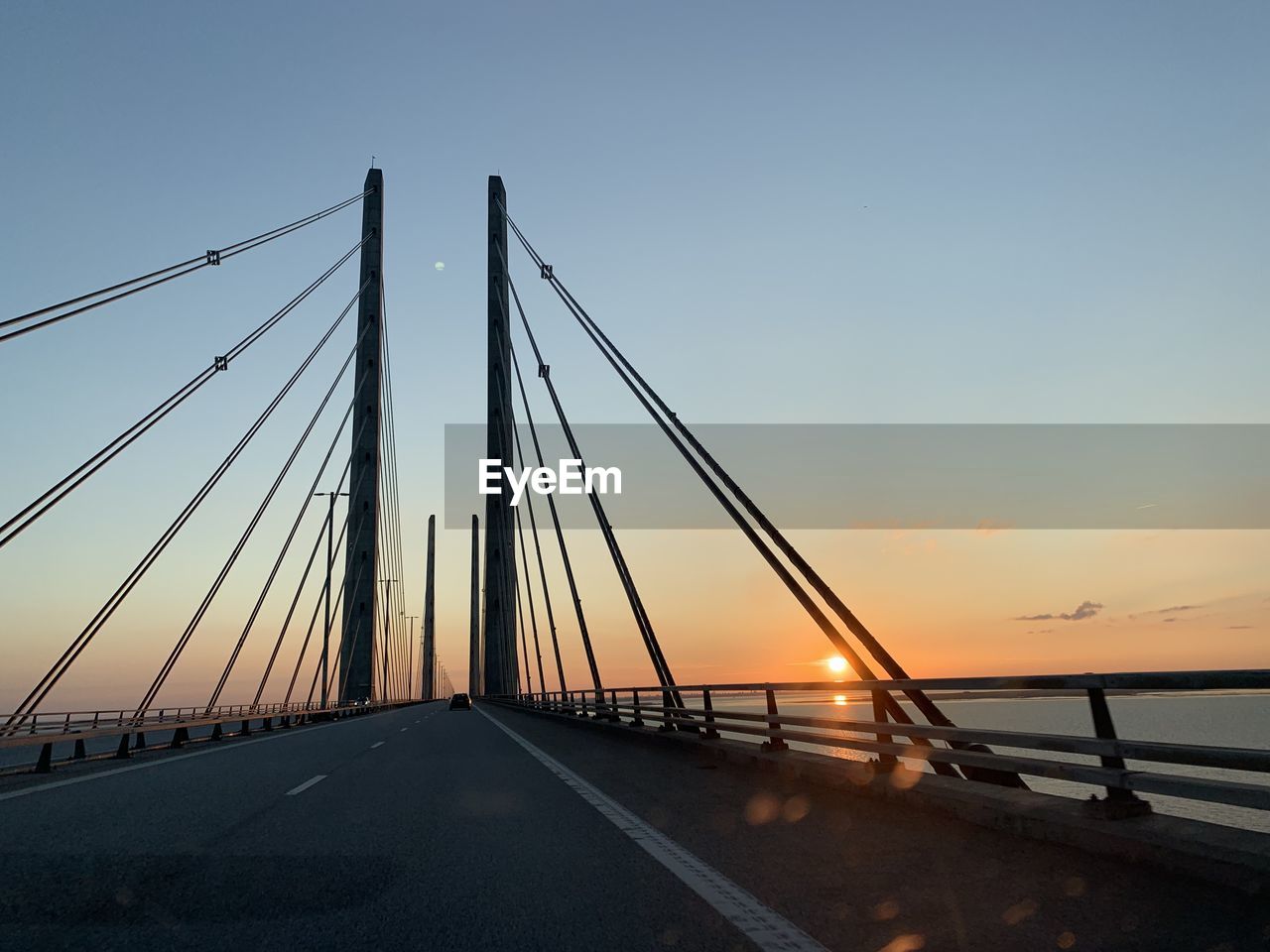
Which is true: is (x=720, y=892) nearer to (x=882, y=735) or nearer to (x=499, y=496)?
(x=882, y=735)

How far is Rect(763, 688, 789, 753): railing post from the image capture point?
41.7 ft

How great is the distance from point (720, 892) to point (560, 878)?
3.44 ft

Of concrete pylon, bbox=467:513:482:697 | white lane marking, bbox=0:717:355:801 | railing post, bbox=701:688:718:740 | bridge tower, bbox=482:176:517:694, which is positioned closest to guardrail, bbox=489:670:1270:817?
railing post, bbox=701:688:718:740

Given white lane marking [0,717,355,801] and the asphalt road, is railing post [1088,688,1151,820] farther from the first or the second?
white lane marking [0,717,355,801]

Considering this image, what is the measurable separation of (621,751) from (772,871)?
36.5 feet

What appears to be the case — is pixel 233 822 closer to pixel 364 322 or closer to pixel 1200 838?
pixel 1200 838

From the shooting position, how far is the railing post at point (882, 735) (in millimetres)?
9555

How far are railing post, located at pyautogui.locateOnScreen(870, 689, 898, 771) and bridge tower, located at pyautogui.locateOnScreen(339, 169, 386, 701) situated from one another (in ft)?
119

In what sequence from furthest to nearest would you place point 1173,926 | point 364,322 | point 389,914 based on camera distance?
point 364,322 < point 389,914 < point 1173,926

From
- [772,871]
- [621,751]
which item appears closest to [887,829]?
[772,871]

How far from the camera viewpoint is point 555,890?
5.38 metres

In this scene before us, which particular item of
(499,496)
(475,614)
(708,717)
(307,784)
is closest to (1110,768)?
(307,784)

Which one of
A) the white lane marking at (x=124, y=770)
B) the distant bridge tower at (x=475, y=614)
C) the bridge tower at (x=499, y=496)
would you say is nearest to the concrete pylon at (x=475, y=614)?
the distant bridge tower at (x=475, y=614)

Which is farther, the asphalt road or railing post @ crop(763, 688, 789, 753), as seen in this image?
railing post @ crop(763, 688, 789, 753)
